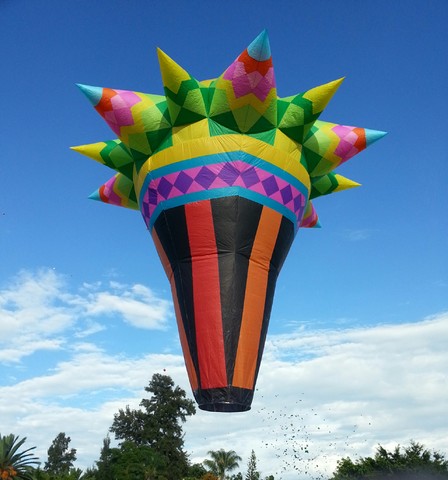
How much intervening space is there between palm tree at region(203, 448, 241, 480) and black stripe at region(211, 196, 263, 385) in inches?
1694

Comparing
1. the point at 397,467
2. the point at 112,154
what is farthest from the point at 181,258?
the point at 397,467

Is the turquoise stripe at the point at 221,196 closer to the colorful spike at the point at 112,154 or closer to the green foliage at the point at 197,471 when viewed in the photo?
the colorful spike at the point at 112,154

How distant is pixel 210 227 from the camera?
10.6 metres

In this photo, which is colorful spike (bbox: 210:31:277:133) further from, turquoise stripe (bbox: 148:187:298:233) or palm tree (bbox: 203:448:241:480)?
palm tree (bbox: 203:448:241:480)

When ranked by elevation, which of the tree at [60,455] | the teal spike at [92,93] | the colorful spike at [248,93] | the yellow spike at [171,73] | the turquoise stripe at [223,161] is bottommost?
the turquoise stripe at [223,161]

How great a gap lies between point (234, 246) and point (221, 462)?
44.3 metres

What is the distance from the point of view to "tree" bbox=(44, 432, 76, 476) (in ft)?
204

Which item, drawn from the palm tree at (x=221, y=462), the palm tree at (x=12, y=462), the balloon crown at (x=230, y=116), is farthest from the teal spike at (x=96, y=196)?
the palm tree at (x=221, y=462)

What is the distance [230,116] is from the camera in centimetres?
1096

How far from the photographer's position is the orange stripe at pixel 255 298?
10.1 m

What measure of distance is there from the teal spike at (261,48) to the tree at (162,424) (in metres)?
39.3

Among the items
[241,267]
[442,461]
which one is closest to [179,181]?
[241,267]

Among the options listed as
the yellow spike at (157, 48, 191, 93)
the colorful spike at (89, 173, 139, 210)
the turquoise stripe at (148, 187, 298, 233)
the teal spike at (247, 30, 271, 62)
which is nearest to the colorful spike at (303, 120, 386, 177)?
the turquoise stripe at (148, 187, 298, 233)

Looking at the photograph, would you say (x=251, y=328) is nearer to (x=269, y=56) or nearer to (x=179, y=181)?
(x=179, y=181)
